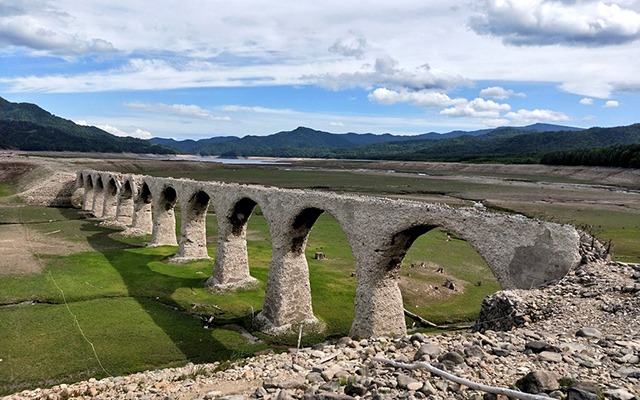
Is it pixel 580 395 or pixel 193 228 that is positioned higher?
pixel 580 395

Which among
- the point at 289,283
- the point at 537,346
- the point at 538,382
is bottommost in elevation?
the point at 289,283

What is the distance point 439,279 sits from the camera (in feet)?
107

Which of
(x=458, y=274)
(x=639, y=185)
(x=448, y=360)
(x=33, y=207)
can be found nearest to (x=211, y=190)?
(x=458, y=274)

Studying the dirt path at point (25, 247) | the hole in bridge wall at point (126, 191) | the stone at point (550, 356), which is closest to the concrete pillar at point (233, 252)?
the dirt path at point (25, 247)

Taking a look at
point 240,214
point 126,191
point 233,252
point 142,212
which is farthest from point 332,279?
point 126,191

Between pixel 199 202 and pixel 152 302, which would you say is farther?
pixel 199 202

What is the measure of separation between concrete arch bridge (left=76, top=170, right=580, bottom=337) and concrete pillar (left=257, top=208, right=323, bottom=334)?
0.18 feet

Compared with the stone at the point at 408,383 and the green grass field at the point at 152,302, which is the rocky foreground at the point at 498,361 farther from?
the green grass field at the point at 152,302

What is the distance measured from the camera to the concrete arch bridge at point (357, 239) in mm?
14719

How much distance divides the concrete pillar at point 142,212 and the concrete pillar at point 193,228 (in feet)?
42.9

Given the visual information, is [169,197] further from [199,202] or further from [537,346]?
[537,346]

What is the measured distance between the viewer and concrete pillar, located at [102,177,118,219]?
57.2 m

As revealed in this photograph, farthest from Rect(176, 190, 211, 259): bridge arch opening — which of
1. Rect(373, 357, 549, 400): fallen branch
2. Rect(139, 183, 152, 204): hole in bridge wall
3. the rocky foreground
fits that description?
Rect(373, 357, 549, 400): fallen branch

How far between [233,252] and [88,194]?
45.6m
